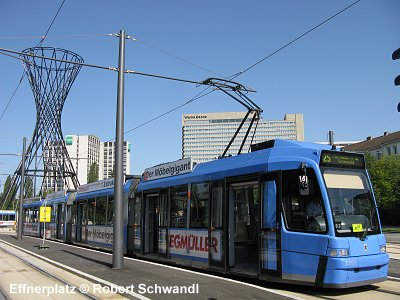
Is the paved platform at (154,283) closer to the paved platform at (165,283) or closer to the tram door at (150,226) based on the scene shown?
the paved platform at (165,283)

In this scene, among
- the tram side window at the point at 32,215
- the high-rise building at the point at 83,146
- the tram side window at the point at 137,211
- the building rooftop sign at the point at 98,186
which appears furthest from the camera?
the high-rise building at the point at 83,146

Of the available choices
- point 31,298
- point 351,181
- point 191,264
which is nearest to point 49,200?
point 191,264

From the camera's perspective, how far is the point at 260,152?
1001cm

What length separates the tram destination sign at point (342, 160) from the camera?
8918 millimetres

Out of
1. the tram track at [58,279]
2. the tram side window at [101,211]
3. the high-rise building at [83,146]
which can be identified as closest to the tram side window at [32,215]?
the tram side window at [101,211]

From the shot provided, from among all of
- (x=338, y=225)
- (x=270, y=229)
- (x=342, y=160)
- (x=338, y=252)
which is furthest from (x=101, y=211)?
(x=338, y=252)

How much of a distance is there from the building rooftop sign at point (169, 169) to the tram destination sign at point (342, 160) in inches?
177

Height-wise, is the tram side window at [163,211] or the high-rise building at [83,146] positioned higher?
the high-rise building at [83,146]

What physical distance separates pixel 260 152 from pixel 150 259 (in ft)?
22.7

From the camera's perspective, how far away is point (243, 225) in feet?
35.8

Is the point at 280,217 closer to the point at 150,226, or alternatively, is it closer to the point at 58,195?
the point at 150,226

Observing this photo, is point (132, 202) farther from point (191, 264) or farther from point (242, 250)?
point (242, 250)

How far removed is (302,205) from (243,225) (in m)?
2.49

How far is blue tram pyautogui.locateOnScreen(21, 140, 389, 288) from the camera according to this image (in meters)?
8.25
